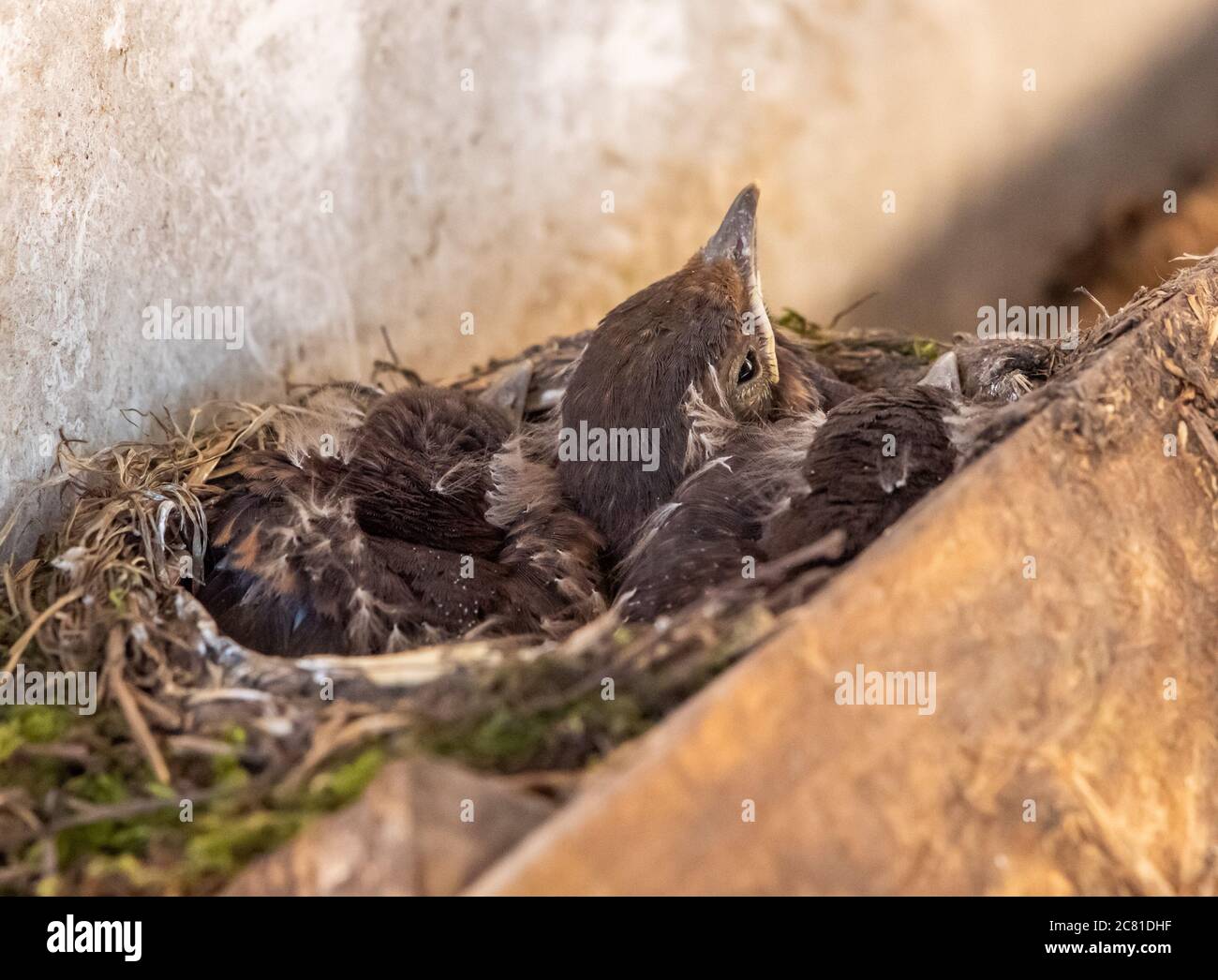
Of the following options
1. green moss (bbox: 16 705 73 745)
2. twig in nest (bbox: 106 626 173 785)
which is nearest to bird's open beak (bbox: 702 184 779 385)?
twig in nest (bbox: 106 626 173 785)

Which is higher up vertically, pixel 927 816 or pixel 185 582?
pixel 185 582

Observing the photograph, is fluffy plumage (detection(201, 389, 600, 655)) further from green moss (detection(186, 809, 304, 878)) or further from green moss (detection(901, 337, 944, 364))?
green moss (detection(901, 337, 944, 364))

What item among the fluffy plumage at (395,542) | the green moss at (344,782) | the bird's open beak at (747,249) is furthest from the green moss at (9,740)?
the bird's open beak at (747,249)

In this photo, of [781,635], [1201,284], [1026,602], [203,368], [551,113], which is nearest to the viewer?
[781,635]
